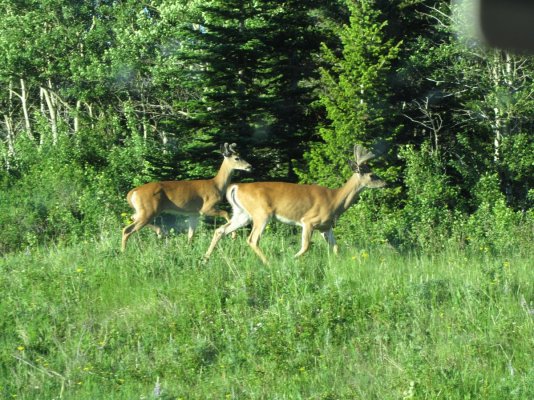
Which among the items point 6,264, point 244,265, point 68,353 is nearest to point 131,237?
point 6,264

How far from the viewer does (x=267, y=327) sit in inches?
299

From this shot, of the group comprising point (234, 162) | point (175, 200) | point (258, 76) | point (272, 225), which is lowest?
point (272, 225)

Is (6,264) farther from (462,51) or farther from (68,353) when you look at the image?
(462,51)

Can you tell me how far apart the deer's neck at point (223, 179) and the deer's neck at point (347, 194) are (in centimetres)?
325

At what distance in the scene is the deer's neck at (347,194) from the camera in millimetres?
12859

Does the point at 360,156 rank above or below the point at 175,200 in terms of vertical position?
above

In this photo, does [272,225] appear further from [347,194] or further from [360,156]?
[347,194]

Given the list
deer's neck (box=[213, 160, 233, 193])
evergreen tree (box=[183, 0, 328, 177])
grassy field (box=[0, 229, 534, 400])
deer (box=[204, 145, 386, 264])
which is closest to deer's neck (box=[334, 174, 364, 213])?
deer (box=[204, 145, 386, 264])

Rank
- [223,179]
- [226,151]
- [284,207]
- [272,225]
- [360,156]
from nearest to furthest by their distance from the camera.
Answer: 1. [284,207]
2. [360,156]
3. [272,225]
4. [223,179]
5. [226,151]

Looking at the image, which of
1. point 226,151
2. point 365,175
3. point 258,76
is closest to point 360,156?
point 365,175

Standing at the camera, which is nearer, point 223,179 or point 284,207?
point 284,207

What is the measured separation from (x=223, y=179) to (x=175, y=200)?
1722mm

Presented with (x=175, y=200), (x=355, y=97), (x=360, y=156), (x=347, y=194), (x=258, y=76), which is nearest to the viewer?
(x=347, y=194)

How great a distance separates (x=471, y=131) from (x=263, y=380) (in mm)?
25804
